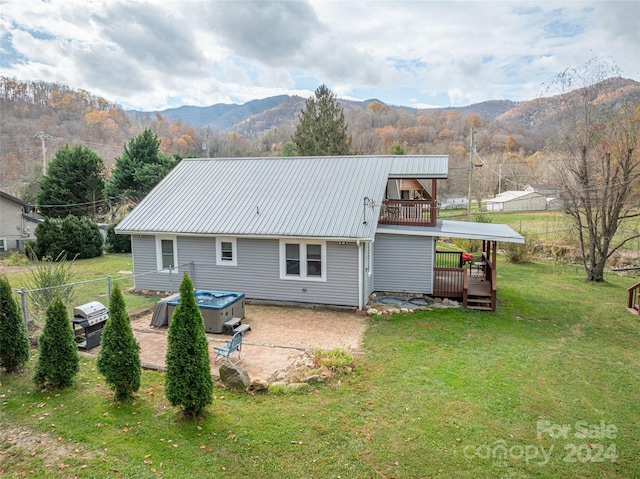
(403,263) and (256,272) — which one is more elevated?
(403,263)

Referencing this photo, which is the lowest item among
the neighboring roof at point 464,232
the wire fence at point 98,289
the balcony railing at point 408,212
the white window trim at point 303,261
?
the wire fence at point 98,289

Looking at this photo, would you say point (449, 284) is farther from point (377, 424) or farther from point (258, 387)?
point (258, 387)

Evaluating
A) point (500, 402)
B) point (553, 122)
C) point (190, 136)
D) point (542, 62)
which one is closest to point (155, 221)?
point (500, 402)

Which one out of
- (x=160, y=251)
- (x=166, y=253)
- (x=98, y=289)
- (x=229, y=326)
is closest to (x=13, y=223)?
(x=98, y=289)

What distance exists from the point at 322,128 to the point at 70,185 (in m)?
22.2

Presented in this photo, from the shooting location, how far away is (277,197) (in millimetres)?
14484

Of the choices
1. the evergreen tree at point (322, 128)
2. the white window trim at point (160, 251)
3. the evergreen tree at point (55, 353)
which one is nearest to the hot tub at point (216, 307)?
the white window trim at point (160, 251)

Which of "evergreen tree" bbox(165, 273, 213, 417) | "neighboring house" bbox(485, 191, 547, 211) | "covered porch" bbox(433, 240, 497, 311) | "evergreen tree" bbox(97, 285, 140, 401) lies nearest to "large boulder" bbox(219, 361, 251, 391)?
"evergreen tree" bbox(165, 273, 213, 417)

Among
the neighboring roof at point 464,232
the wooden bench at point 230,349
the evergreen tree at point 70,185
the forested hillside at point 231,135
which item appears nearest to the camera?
the wooden bench at point 230,349

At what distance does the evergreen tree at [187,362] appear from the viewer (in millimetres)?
5867

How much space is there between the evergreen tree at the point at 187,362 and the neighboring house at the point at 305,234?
6614 mm

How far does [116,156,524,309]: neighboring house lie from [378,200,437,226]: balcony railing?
0.04 metres

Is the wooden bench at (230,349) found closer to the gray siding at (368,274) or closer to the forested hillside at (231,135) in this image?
the gray siding at (368,274)

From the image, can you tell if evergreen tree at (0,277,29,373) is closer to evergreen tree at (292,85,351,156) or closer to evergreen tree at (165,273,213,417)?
evergreen tree at (165,273,213,417)
